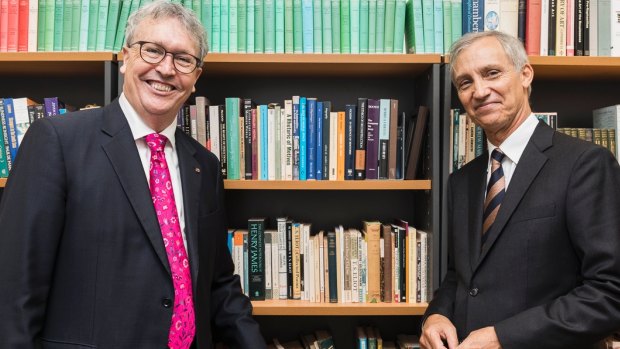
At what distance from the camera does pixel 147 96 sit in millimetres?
1301

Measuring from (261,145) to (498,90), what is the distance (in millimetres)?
853

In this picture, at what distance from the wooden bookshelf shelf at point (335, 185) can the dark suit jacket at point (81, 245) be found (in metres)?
0.52

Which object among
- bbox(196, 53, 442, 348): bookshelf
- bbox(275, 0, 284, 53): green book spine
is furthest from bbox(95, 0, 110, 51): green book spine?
bbox(275, 0, 284, 53): green book spine

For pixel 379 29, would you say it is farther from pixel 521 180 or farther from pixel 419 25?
pixel 521 180

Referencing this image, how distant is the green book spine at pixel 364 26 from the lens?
5.91 feet

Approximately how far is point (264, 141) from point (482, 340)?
39.6 inches

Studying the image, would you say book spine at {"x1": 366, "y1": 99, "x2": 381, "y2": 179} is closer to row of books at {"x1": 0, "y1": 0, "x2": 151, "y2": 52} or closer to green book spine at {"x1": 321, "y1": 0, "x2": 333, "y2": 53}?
green book spine at {"x1": 321, "y1": 0, "x2": 333, "y2": 53}

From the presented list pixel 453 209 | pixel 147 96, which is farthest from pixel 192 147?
pixel 453 209

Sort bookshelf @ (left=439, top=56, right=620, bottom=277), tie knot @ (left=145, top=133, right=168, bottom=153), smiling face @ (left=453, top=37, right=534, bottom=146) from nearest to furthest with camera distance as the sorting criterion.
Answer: tie knot @ (left=145, top=133, right=168, bottom=153), smiling face @ (left=453, top=37, right=534, bottom=146), bookshelf @ (left=439, top=56, right=620, bottom=277)

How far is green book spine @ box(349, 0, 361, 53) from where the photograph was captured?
1796 millimetres

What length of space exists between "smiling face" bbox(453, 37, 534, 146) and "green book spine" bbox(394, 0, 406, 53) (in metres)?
0.35

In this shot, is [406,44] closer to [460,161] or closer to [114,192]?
[460,161]

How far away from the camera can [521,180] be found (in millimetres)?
1364

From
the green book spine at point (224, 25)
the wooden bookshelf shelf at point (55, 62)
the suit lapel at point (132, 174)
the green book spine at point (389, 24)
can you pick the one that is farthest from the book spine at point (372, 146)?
the wooden bookshelf shelf at point (55, 62)
